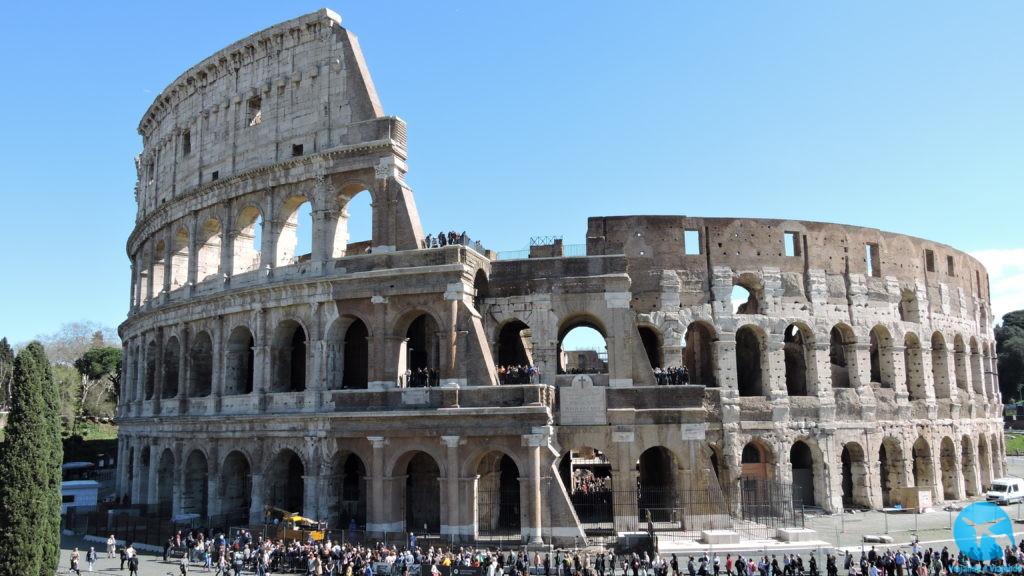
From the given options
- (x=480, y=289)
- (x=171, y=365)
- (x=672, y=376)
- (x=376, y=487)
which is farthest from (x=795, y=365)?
(x=171, y=365)

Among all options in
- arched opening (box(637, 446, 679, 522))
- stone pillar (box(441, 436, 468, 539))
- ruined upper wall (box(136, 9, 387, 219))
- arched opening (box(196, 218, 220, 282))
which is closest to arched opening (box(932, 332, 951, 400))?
arched opening (box(637, 446, 679, 522))

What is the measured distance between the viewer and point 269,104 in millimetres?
30234

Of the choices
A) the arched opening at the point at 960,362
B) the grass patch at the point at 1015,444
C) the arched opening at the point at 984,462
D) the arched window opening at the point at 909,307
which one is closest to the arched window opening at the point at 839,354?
the arched window opening at the point at 909,307

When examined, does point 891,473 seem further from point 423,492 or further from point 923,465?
point 423,492

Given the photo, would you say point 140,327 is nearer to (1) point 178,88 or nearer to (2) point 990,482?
(1) point 178,88

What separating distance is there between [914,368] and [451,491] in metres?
22.9

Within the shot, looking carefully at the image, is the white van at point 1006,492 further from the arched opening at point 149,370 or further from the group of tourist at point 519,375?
the arched opening at point 149,370

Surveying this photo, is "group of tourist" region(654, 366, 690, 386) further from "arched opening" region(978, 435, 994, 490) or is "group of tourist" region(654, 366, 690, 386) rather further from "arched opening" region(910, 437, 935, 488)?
"arched opening" region(978, 435, 994, 490)

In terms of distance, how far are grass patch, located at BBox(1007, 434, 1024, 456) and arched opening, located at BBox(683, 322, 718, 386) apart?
38.3 m

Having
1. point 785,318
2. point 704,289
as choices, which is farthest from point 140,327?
point 785,318

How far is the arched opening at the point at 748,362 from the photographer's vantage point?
33.1 metres

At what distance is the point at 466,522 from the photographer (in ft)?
81.4

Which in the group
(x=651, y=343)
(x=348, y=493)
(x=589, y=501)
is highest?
(x=651, y=343)

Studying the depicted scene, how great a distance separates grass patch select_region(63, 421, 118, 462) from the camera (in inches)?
1986
